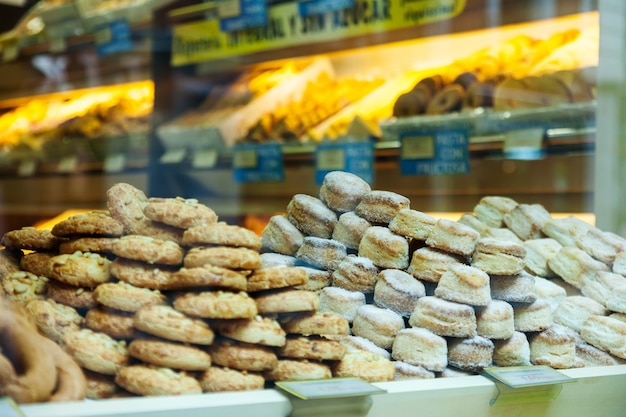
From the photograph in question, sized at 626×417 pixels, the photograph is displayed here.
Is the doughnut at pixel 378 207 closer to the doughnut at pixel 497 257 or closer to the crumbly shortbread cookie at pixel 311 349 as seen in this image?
the doughnut at pixel 497 257

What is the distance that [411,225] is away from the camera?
1312mm

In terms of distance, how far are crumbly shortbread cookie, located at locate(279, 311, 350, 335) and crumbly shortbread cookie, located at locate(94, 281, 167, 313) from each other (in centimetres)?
18

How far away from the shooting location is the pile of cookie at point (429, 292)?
120 centimetres

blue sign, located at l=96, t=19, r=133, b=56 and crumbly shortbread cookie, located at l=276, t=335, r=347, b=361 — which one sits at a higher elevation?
blue sign, located at l=96, t=19, r=133, b=56

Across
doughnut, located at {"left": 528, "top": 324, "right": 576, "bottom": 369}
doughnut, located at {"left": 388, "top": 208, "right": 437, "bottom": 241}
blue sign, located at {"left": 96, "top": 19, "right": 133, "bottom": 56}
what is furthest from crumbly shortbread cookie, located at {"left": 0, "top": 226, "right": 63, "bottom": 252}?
blue sign, located at {"left": 96, "top": 19, "right": 133, "bottom": 56}

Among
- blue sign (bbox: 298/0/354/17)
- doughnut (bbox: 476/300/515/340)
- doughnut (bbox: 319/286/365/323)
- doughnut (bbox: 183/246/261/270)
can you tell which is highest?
blue sign (bbox: 298/0/354/17)

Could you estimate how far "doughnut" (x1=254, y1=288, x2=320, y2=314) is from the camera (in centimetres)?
104

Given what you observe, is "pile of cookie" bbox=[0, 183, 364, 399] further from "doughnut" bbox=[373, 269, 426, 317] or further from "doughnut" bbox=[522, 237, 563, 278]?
"doughnut" bbox=[522, 237, 563, 278]

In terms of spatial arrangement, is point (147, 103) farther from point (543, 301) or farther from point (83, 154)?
point (543, 301)

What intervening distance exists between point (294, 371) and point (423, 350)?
24cm

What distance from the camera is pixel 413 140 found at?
2611 mm

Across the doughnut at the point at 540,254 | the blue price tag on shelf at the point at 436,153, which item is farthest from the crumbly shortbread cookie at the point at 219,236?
the blue price tag on shelf at the point at 436,153

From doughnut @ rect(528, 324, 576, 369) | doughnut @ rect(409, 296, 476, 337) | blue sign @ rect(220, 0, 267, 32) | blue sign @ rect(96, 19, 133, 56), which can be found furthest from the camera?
blue sign @ rect(96, 19, 133, 56)

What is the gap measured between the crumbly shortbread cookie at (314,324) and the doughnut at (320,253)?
5.7 inches
